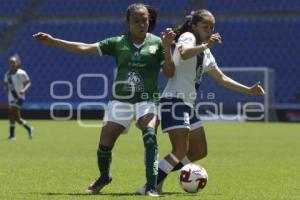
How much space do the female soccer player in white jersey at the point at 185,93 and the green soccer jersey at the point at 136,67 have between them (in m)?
0.19

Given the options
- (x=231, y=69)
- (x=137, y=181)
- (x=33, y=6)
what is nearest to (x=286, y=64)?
(x=231, y=69)

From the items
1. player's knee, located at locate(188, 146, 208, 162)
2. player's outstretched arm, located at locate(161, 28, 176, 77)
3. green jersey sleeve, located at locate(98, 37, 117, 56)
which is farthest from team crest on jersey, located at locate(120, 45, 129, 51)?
player's knee, located at locate(188, 146, 208, 162)

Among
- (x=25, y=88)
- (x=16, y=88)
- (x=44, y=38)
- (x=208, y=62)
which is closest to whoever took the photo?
(x=44, y=38)

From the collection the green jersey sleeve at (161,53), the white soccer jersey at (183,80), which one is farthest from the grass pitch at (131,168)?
the green jersey sleeve at (161,53)

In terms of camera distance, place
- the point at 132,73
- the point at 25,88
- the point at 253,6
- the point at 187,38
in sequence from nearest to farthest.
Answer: the point at 187,38, the point at 132,73, the point at 25,88, the point at 253,6

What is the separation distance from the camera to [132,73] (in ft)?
26.5

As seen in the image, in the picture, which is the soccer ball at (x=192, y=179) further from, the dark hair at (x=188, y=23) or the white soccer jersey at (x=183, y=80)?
the dark hair at (x=188, y=23)

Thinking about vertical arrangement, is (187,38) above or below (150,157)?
above

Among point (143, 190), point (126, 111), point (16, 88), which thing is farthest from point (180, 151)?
point (16, 88)

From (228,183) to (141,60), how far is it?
7.14 ft

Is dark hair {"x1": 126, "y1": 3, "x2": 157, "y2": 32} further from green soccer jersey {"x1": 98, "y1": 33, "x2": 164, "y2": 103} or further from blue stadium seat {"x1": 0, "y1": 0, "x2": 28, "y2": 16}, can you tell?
blue stadium seat {"x1": 0, "y1": 0, "x2": 28, "y2": 16}

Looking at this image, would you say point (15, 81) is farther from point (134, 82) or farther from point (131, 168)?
point (134, 82)

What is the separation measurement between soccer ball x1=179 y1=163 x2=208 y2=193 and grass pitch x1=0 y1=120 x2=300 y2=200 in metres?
0.09

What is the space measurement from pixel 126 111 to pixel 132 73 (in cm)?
39
